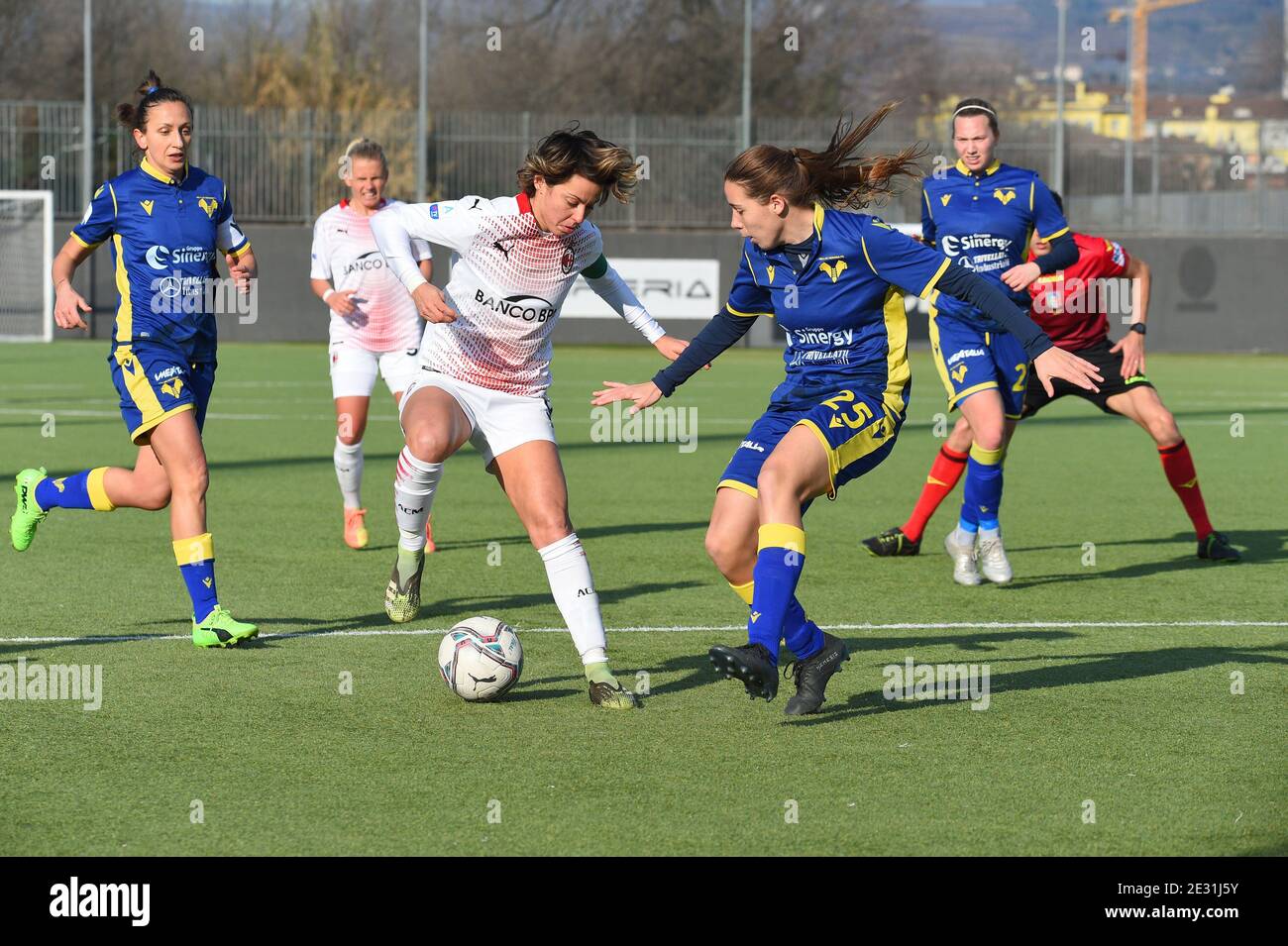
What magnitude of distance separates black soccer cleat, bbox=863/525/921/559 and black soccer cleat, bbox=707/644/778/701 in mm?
4189

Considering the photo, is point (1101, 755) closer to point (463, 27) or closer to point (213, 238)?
point (213, 238)

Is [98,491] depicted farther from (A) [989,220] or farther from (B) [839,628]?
(A) [989,220]

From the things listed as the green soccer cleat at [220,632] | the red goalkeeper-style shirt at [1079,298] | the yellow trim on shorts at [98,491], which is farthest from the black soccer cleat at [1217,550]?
the yellow trim on shorts at [98,491]

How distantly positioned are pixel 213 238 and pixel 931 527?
5089 millimetres

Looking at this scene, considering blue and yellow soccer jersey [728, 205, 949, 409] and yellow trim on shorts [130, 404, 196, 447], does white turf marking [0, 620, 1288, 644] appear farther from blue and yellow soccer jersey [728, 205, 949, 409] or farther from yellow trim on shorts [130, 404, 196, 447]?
blue and yellow soccer jersey [728, 205, 949, 409]

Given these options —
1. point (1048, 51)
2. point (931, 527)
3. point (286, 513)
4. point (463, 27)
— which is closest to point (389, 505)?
point (286, 513)

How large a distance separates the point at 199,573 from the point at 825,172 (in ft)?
9.38

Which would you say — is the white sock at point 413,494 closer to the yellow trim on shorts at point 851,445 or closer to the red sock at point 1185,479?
the yellow trim on shorts at point 851,445

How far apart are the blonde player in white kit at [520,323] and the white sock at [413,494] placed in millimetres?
214

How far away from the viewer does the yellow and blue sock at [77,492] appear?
739 cm

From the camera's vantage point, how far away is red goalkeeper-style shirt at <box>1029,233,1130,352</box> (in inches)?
373

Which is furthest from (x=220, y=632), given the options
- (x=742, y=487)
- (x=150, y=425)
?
(x=742, y=487)

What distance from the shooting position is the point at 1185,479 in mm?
9523

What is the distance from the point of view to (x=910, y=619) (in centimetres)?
762
